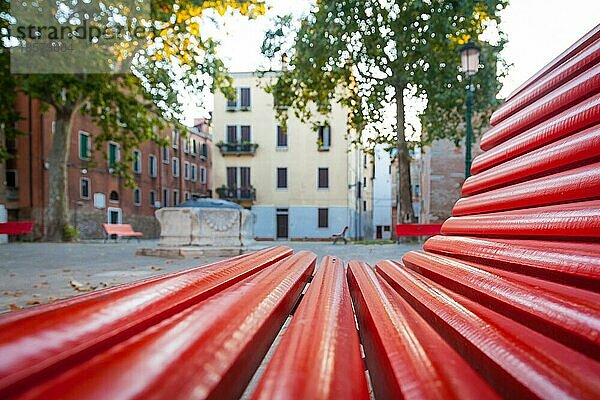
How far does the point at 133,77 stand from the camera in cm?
1539

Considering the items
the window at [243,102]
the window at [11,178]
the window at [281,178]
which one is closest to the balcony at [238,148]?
the window at [281,178]

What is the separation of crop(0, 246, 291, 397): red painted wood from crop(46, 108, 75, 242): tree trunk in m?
18.3

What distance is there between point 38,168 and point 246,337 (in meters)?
26.2

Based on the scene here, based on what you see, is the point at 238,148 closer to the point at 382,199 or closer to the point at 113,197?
Answer: the point at 113,197

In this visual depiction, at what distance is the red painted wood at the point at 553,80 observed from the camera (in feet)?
4.89

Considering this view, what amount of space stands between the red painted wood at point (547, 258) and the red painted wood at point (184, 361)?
67 centimetres

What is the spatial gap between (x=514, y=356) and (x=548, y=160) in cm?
95

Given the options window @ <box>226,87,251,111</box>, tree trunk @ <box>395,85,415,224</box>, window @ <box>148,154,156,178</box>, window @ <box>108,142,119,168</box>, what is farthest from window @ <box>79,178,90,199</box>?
tree trunk @ <box>395,85,415,224</box>

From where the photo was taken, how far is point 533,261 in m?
1.15

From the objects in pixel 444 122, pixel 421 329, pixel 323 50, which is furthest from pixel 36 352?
pixel 444 122

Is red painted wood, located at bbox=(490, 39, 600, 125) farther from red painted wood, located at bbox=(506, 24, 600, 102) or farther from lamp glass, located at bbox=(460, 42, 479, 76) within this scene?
lamp glass, located at bbox=(460, 42, 479, 76)

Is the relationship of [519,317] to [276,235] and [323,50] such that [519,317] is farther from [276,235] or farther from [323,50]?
[276,235]

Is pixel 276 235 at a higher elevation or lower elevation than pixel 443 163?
lower

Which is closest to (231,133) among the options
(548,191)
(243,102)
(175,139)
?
(243,102)
